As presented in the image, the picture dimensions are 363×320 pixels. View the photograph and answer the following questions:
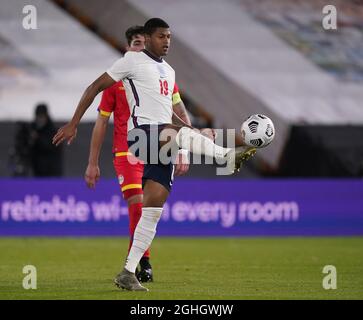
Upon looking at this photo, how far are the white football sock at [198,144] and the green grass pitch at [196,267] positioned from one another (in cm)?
114

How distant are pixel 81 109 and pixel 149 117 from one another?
0.61 m

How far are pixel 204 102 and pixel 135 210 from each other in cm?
1027

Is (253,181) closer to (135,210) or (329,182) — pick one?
(329,182)

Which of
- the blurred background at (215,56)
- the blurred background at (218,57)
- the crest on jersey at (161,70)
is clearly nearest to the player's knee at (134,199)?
the crest on jersey at (161,70)

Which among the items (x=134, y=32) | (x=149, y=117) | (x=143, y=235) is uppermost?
(x=134, y=32)

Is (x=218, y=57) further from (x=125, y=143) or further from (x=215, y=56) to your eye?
(x=125, y=143)

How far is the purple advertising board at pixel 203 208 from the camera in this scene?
15.3 m

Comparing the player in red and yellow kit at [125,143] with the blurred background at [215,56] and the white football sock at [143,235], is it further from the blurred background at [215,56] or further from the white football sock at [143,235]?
the blurred background at [215,56]

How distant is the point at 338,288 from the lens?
8039mm

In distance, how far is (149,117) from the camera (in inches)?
313

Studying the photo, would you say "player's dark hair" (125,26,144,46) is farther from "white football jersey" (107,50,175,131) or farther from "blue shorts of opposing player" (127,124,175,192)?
"blue shorts of opposing player" (127,124,175,192)

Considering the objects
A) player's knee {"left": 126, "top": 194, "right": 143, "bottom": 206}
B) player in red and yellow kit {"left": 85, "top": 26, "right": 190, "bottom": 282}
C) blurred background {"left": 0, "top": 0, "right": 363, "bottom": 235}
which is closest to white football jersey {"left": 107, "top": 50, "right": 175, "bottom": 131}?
player in red and yellow kit {"left": 85, "top": 26, "right": 190, "bottom": 282}

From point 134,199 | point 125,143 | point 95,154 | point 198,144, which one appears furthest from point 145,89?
point 134,199

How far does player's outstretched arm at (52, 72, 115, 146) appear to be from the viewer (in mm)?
7559
